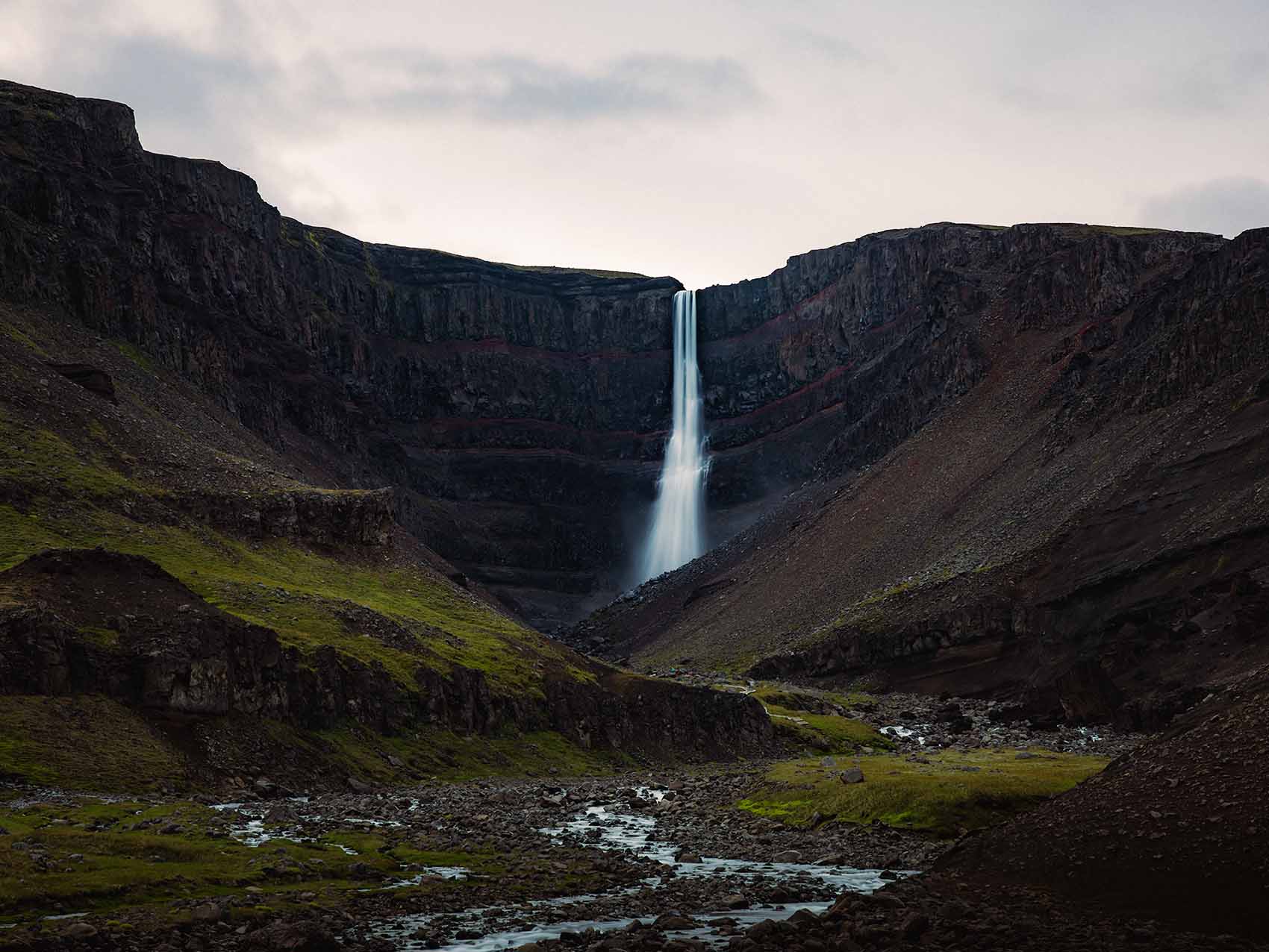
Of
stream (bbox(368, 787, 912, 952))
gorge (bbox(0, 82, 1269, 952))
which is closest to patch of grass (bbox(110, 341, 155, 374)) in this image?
gorge (bbox(0, 82, 1269, 952))

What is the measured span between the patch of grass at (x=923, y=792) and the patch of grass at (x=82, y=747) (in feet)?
88.6

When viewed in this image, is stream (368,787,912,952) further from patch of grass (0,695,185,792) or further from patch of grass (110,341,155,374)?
patch of grass (110,341,155,374)

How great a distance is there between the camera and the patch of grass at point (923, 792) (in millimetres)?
53656

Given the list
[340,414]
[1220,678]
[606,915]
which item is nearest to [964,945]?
[606,915]

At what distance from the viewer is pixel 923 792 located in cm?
5584

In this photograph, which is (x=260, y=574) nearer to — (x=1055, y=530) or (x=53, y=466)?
(x=53, y=466)

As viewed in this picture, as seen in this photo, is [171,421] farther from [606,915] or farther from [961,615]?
[606,915]

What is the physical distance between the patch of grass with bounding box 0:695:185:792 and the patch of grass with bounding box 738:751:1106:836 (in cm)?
2699

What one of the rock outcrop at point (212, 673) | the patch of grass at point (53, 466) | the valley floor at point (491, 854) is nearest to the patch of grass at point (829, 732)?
the rock outcrop at point (212, 673)

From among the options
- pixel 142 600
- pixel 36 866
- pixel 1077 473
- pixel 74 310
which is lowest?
pixel 36 866

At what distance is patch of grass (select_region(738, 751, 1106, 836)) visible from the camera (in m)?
53.7

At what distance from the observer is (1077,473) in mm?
130875

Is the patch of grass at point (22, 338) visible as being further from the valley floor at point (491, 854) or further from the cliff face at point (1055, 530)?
the cliff face at point (1055, 530)

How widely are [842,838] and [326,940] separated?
2765 centimetres
